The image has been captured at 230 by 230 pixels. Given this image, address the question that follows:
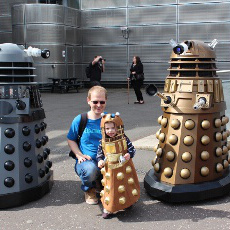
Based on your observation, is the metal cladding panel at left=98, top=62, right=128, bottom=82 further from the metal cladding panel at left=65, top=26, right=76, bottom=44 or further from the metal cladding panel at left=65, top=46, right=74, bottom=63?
the metal cladding panel at left=65, top=26, right=76, bottom=44

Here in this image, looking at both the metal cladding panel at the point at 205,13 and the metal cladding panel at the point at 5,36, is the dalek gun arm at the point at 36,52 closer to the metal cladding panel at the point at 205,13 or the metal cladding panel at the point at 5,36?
the metal cladding panel at the point at 205,13

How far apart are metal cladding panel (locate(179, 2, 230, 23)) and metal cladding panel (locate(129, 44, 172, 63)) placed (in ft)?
5.43

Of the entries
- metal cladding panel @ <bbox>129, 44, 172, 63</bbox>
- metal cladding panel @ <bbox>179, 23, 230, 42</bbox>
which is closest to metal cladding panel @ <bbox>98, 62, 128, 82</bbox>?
metal cladding panel @ <bbox>129, 44, 172, 63</bbox>

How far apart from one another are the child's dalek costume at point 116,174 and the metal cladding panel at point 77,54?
18.7 m

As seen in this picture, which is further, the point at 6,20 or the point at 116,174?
the point at 6,20

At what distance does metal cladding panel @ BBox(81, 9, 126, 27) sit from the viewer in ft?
73.6

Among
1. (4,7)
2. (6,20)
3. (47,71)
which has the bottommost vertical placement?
(47,71)

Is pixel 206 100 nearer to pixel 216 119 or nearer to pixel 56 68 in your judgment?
pixel 216 119

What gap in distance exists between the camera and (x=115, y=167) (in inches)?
160

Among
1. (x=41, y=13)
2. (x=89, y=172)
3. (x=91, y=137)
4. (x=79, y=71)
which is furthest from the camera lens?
(x=79, y=71)

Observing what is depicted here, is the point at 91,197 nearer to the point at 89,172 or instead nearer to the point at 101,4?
the point at 89,172

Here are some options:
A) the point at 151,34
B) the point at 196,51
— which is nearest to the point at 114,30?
the point at 151,34

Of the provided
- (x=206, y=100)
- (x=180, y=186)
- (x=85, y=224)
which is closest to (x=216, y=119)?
(x=206, y=100)

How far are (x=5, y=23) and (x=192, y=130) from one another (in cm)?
2024
